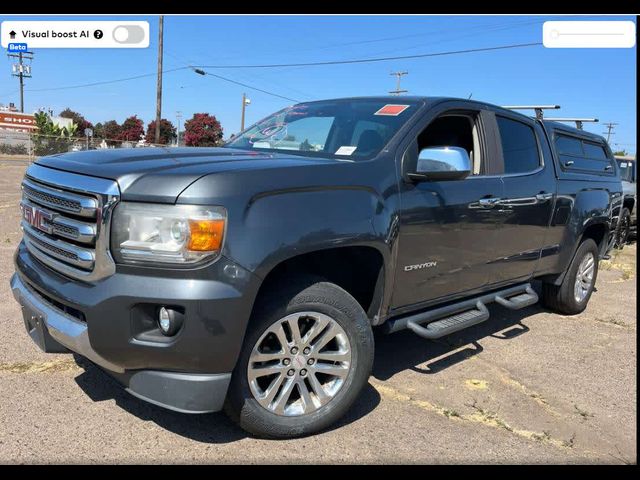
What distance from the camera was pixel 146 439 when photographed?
9.42 ft

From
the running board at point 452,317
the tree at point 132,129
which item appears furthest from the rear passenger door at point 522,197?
the tree at point 132,129

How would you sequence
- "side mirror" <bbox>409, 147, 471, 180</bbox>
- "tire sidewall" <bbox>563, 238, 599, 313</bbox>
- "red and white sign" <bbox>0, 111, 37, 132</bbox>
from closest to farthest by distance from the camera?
"side mirror" <bbox>409, 147, 471, 180</bbox>, "tire sidewall" <bbox>563, 238, 599, 313</bbox>, "red and white sign" <bbox>0, 111, 37, 132</bbox>

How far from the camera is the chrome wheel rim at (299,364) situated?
9.21 feet

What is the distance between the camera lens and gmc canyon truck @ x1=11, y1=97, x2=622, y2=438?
247 centimetres

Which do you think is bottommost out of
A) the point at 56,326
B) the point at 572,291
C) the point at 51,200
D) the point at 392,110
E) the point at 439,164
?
the point at 572,291

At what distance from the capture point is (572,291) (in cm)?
569

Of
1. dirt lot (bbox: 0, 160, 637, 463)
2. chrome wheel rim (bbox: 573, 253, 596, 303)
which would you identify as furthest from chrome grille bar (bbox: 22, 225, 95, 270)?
chrome wheel rim (bbox: 573, 253, 596, 303)

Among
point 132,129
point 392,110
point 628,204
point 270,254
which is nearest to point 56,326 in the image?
point 270,254

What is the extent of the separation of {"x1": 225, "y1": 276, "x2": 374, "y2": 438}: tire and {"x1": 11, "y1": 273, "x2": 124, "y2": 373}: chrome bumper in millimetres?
633

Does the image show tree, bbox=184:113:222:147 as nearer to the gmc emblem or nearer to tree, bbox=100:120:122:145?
tree, bbox=100:120:122:145

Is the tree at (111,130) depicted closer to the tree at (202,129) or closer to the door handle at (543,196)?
the tree at (202,129)

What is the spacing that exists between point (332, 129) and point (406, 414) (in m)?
2.00

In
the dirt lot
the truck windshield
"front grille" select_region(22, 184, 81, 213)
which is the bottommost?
the dirt lot

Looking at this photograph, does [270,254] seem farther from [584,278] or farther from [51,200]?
[584,278]
